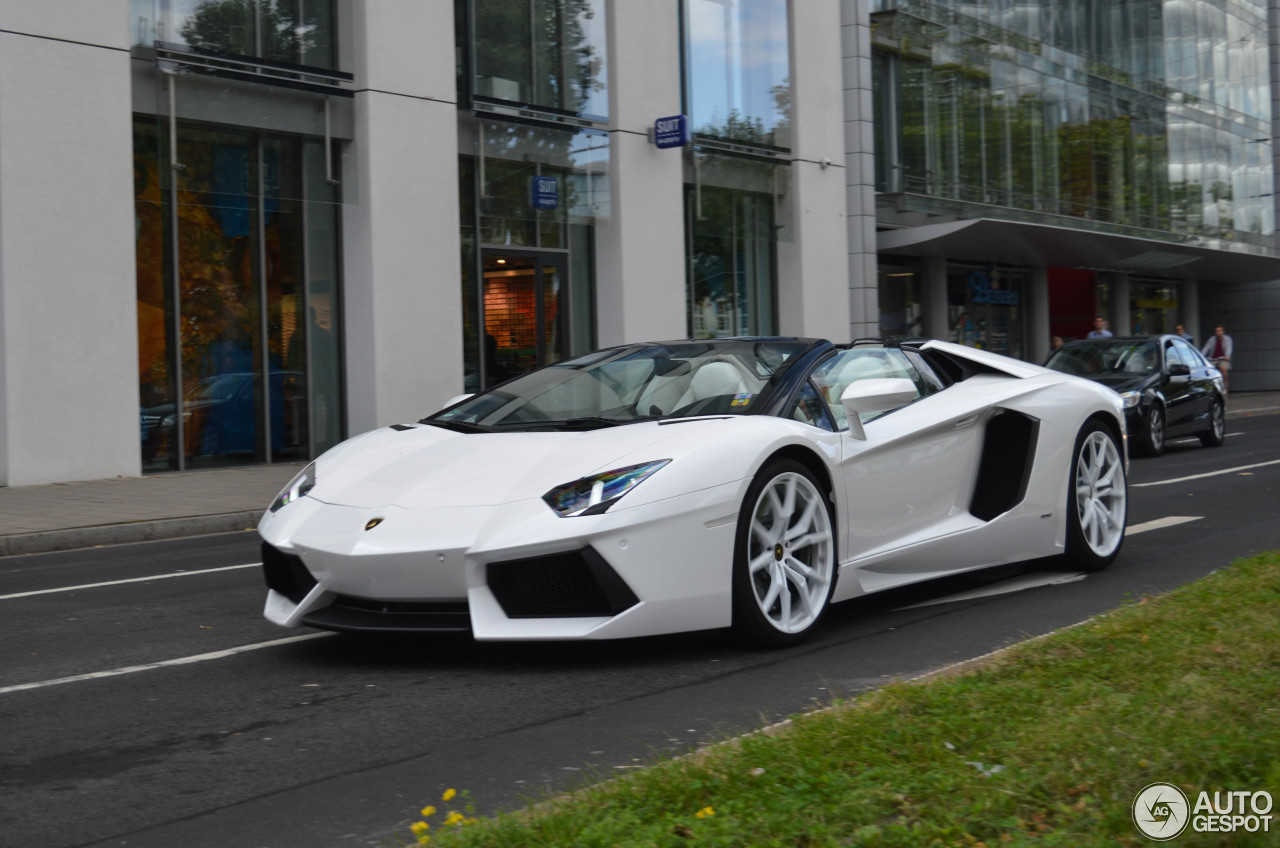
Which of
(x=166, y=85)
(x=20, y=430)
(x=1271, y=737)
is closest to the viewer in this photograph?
(x=1271, y=737)

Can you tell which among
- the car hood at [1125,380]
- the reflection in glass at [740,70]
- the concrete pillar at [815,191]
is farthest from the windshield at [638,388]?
the concrete pillar at [815,191]

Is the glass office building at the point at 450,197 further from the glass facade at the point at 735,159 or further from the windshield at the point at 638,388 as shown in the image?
the windshield at the point at 638,388

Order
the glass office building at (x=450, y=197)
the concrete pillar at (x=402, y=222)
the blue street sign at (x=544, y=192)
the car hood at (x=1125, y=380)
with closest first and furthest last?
the glass office building at (x=450, y=197) → the car hood at (x=1125, y=380) → the concrete pillar at (x=402, y=222) → the blue street sign at (x=544, y=192)

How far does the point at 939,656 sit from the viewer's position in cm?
525

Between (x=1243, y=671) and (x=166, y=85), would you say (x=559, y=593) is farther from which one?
(x=166, y=85)

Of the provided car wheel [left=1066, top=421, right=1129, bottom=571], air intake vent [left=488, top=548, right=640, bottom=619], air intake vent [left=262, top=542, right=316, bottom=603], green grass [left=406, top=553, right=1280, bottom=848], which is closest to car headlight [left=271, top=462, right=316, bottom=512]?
air intake vent [left=262, top=542, right=316, bottom=603]

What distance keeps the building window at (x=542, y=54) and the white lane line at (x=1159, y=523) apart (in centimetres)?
1230

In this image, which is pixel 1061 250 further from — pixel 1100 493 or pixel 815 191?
pixel 1100 493

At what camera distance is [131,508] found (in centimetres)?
1192

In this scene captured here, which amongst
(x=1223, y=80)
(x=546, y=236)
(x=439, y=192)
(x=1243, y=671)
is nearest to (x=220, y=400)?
(x=439, y=192)

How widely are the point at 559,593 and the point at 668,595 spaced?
393 mm

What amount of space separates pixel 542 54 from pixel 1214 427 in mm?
10483

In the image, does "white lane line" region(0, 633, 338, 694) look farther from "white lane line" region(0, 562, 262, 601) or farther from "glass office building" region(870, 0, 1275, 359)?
"glass office building" region(870, 0, 1275, 359)

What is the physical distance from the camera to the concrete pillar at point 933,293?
30094 mm
